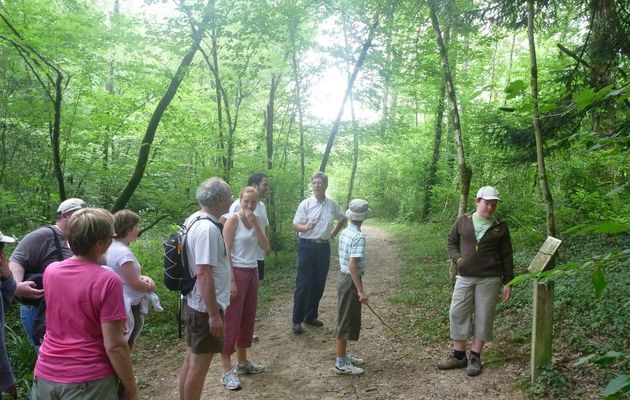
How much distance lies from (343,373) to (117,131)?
715 centimetres

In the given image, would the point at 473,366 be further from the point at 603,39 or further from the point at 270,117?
the point at 270,117

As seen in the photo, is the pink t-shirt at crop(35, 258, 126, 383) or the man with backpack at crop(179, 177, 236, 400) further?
the man with backpack at crop(179, 177, 236, 400)

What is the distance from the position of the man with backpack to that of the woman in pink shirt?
950 mm

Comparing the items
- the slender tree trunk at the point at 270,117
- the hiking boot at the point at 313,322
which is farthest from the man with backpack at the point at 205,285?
the slender tree trunk at the point at 270,117

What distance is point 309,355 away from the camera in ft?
16.8

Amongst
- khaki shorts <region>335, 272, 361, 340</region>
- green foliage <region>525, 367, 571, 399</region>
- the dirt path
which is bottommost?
the dirt path

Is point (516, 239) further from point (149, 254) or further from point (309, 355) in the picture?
point (149, 254)

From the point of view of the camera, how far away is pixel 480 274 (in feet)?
14.1

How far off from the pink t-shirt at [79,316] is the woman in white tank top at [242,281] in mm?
1989

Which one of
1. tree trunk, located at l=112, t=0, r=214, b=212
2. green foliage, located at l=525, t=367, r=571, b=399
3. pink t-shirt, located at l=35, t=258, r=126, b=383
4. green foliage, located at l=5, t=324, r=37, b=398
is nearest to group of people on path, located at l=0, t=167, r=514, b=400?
pink t-shirt, located at l=35, t=258, r=126, b=383

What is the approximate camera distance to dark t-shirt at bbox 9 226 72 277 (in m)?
3.31

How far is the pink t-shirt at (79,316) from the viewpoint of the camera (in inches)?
84.4

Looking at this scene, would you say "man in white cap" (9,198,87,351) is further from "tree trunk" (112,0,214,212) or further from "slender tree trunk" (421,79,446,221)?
"slender tree trunk" (421,79,446,221)

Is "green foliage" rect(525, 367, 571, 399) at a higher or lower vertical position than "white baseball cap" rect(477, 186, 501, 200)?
lower
